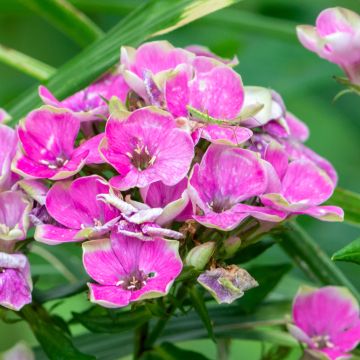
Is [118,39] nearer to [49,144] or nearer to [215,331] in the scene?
[49,144]

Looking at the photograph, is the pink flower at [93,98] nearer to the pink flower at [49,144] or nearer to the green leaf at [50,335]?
the pink flower at [49,144]

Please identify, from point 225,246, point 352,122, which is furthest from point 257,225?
point 352,122

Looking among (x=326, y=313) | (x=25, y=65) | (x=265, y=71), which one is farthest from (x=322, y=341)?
(x=265, y=71)

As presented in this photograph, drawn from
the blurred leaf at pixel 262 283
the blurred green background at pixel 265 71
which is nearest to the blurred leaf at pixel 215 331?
the blurred leaf at pixel 262 283

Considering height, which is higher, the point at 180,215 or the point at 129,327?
the point at 180,215

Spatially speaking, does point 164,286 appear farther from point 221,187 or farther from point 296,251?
point 296,251
